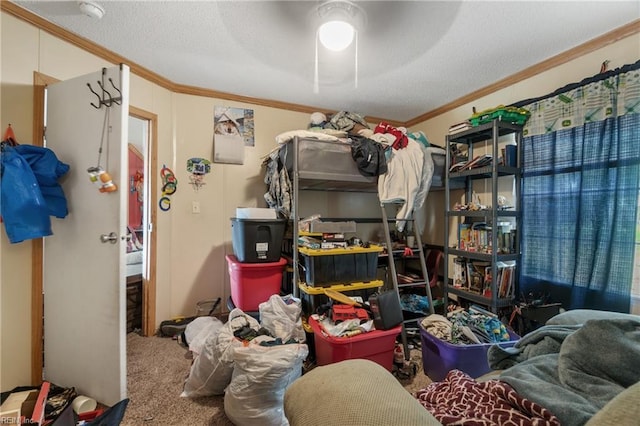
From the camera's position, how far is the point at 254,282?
213 cm

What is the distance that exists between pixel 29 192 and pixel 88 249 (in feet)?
1.29

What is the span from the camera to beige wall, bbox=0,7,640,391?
1.55m

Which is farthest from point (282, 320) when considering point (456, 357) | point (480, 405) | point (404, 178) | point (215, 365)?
point (404, 178)

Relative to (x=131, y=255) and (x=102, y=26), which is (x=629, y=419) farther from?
(x=131, y=255)

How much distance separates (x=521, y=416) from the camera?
0.69 meters

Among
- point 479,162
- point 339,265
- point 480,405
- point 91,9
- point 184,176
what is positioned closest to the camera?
point 480,405

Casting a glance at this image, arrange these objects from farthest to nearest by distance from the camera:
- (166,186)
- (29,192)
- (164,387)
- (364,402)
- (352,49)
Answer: (166,186) → (352,49) → (164,387) → (29,192) → (364,402)

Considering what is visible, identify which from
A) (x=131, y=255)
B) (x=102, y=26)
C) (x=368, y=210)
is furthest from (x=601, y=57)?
(x=131, y=255)

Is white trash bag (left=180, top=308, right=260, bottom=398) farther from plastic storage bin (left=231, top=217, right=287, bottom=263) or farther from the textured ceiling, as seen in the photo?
the textured ceiling

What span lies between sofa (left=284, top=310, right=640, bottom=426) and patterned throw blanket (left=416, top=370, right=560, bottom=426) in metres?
0.09

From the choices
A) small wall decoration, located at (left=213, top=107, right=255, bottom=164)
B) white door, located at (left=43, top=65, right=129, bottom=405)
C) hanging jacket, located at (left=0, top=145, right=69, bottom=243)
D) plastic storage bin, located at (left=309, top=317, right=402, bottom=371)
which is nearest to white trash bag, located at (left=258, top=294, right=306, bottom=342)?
plastic storage bin, located at (left=309, top=317, right=402, bottom=371)

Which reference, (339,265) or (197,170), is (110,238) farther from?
(339,265)

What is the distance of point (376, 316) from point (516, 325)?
1.17 meters

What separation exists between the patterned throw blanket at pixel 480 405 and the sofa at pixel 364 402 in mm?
90
